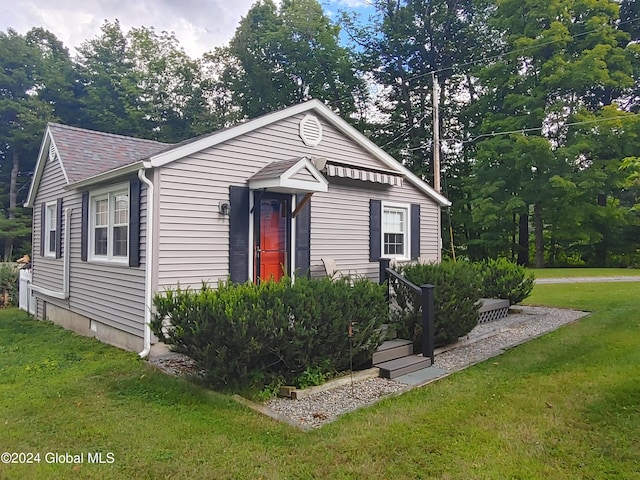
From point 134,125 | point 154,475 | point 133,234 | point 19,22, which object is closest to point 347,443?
point 154,475

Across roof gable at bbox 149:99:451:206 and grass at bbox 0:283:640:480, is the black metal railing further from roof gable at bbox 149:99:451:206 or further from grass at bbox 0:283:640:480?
roof gable at bbox 149:99:451:206

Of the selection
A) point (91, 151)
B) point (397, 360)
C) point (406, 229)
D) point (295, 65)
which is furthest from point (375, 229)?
point (295, 65)

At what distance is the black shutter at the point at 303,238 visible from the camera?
301 inches

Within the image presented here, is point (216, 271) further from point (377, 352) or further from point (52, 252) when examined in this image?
point (52, 252)

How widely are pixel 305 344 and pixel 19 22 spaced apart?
33.8 m

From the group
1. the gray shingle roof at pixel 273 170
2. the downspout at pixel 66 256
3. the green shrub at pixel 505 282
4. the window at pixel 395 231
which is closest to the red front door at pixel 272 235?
the gray shingle roof at pixel 273 170

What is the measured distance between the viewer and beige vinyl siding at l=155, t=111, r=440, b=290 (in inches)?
243

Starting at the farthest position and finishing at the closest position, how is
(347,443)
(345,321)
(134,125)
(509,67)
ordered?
(134,125) < (509,67) < (345,321) < (347,443)

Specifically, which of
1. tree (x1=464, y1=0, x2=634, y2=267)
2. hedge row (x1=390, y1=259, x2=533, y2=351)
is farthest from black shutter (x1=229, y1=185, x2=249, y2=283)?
tree (x1=464, y1=0, x2=634, y2=267)

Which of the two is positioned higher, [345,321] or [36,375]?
[345,321]

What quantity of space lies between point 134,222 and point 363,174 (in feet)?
13.1

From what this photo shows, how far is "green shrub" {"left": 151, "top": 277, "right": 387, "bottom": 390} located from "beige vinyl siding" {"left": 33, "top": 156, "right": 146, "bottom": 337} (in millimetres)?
1910

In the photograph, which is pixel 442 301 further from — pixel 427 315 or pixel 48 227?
pixel 48 227

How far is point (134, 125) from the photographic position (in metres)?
27.5
